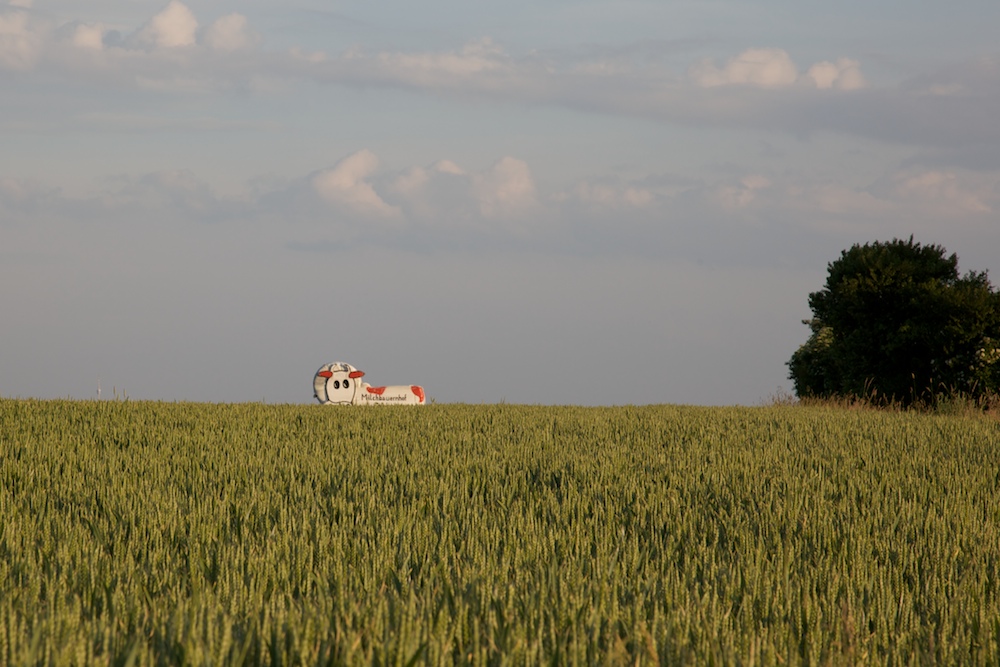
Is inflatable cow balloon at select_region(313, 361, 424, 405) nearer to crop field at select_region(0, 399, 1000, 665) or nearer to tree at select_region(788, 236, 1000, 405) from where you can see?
crop field at select_region(0, 399, 1000, 665)

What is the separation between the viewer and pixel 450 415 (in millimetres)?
14953

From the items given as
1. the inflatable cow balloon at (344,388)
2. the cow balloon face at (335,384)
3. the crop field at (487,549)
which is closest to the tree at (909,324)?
the crop field at (487,549)

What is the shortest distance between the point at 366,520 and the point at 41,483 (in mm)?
3922

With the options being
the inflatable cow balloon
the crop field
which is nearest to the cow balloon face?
the inflatable cow balloon

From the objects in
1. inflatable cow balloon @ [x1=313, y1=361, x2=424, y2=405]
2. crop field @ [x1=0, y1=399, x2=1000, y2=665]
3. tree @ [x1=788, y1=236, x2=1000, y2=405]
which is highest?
tree @ [x1=788, y1=236, x2=1000, y2=405]

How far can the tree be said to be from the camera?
2014cm

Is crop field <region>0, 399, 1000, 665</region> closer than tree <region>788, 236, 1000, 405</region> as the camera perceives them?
Yes

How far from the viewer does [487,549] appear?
16.1ft

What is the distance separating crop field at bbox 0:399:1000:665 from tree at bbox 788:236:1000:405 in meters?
9.54

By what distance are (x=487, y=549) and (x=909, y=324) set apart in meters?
18.7

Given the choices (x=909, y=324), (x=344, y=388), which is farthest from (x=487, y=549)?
(x=909, y=324)

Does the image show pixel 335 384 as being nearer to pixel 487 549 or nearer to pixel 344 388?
pixel 344 388

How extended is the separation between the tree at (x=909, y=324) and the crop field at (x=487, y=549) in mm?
9545

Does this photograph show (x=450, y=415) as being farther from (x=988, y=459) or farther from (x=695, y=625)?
(x=695, y=625)
